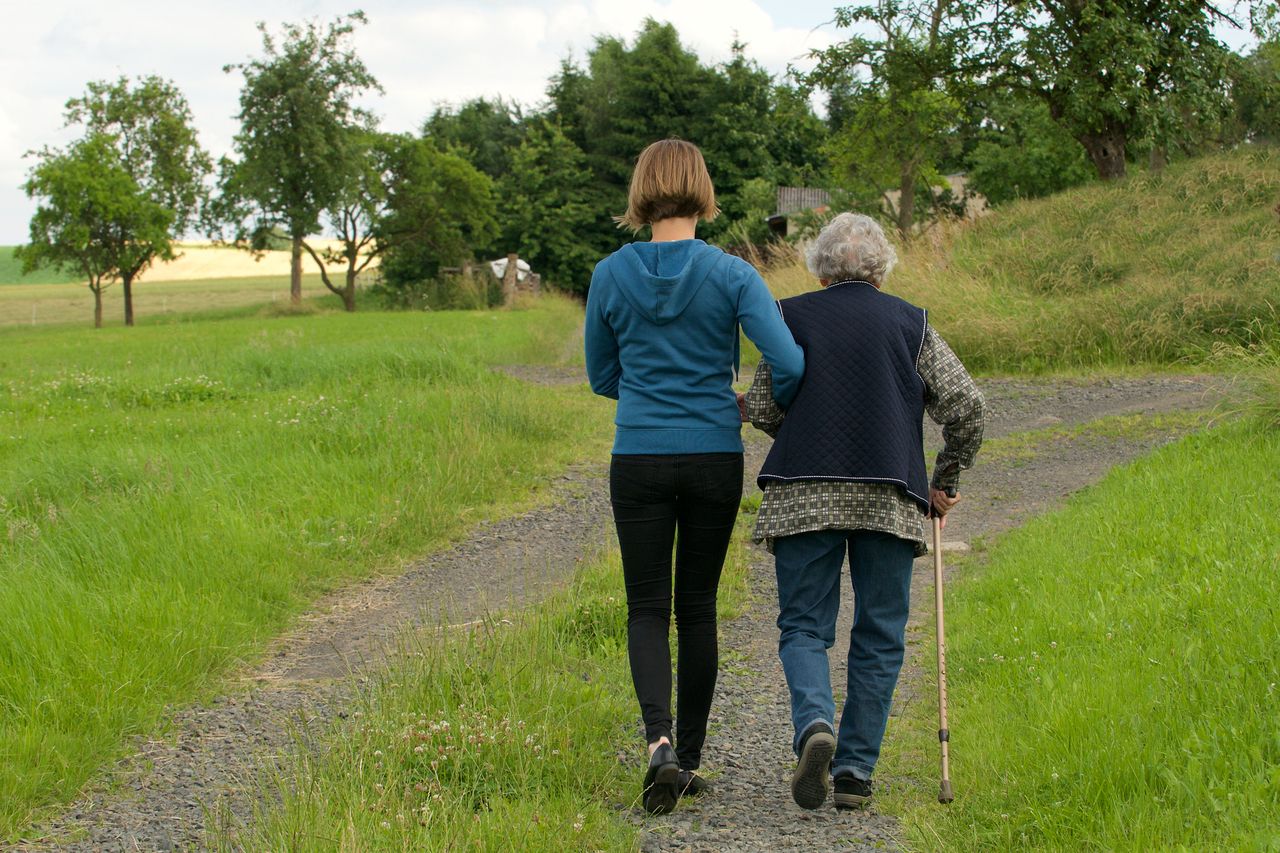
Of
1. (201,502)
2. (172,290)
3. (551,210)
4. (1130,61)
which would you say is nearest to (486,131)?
(551,210)

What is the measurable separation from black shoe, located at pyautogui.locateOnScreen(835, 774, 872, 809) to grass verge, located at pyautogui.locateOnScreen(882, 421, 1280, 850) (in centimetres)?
9

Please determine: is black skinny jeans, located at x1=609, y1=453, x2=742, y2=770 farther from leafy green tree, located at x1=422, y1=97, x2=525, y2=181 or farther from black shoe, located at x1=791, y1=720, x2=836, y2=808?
leafy green tree, located at x1=422, y1=97, x2=525, y2=181

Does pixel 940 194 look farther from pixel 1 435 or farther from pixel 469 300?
pixel 1 435

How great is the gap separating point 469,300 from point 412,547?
40.5 m

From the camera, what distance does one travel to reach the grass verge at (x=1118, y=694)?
11.1 feet

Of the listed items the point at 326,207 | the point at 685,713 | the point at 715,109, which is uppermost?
the point at 715,109

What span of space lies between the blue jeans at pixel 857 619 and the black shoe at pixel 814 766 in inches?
7.2

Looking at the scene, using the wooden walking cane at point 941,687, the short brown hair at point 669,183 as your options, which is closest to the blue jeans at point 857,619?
the wooden walking cane at point 941,687

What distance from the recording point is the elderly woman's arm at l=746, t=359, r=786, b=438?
4004mm

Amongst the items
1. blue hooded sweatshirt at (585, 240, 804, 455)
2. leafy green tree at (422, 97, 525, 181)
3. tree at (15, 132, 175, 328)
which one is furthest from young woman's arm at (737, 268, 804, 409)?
leafy green tree at (422, 97, 525, 181)

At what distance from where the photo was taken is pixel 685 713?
4086mm

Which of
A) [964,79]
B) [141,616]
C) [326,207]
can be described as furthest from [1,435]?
[326,207]

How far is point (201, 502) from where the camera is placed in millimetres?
8148

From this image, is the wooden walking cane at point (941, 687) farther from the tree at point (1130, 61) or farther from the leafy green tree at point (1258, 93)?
the leafy green tree at point (1258, 93)
